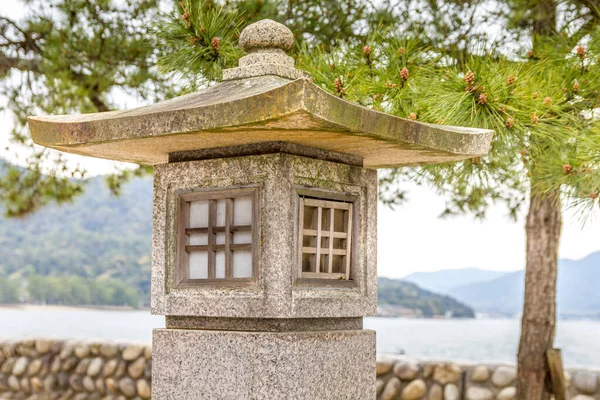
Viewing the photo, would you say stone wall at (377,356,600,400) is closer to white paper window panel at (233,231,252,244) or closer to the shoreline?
white paper window panel at (233,231,252,244)

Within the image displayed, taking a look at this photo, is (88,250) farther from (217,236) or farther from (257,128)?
(257,128)

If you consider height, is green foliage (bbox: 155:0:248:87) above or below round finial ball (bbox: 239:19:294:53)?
above

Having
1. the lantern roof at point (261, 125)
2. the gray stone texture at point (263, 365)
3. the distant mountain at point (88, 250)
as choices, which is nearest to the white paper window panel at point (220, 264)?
the gray stone texture at point (263, 365)

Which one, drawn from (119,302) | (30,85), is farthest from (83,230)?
(30,85)

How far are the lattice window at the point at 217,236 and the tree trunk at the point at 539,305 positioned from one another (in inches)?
113

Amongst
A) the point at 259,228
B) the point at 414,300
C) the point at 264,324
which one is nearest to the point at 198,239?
the point at 259,228

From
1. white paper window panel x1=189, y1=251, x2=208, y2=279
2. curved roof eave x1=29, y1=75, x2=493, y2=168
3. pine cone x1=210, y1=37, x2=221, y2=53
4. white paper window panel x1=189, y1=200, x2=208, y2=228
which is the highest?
pine cone x1=210, y1=37, x2=221, y2=53

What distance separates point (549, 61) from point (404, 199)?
1.91 m

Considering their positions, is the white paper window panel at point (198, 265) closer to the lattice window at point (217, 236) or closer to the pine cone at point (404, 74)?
the lattice window at point (217, 236)

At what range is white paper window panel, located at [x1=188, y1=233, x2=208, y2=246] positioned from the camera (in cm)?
297

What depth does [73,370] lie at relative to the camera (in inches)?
275

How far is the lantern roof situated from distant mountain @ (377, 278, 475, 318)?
30.6ft

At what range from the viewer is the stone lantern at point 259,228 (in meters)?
2.72

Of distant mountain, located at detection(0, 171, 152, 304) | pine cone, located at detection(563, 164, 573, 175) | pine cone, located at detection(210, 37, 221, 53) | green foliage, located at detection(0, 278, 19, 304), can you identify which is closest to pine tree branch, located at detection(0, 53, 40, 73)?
pine cone, located at detection(210, 37, 221, 53)
